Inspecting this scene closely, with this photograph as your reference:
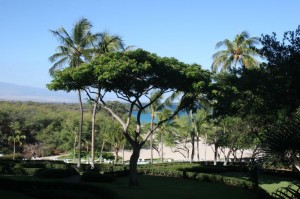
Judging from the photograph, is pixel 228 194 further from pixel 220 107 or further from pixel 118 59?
A: pixel 118 59

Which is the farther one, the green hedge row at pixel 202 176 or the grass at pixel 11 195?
the green hedge row at pixel 202 176

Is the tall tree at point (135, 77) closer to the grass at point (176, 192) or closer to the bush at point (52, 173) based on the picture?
the grass at point (176, 192)

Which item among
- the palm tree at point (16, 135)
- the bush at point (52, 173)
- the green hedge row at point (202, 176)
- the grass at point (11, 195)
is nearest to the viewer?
the grass at point (11, 195)

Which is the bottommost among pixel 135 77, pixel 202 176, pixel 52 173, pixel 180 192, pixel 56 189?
pixel 180 192

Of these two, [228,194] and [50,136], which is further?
[50,136]

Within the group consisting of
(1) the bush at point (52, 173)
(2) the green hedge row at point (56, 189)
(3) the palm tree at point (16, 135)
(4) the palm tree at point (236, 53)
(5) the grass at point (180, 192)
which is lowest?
(5) the grass at point (180, 192)

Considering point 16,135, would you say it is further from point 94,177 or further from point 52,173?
point 94,177

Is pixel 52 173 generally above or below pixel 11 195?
above

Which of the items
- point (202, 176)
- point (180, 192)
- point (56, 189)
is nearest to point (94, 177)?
point (56, 189)

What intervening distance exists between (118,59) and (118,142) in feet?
93.8

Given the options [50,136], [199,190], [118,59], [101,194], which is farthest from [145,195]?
[50,136]

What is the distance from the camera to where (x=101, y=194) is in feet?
56.1

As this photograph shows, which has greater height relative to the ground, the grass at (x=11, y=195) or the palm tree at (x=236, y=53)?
the palm tree at (x=236, y=53)

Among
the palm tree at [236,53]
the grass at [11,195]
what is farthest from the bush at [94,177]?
the palm tree at [236,53]
